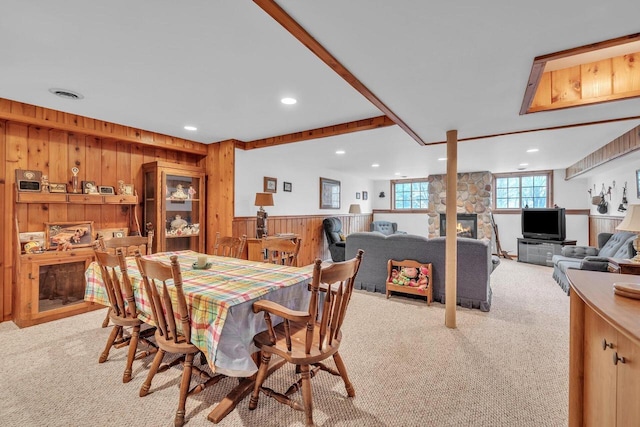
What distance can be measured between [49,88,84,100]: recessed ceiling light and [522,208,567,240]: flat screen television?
310 inches

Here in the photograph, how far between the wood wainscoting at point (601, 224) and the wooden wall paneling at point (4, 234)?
8316 mm

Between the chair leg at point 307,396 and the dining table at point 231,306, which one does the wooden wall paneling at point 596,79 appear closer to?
the dining table at point 231,306

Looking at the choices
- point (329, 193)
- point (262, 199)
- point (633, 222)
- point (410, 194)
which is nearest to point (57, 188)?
point (262, 199)

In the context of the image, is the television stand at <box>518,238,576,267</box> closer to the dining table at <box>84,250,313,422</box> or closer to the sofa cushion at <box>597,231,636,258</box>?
the sofa cushion at <box>597,231,636,258</box>

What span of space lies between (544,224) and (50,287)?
8.34 metres

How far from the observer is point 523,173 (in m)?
7.19

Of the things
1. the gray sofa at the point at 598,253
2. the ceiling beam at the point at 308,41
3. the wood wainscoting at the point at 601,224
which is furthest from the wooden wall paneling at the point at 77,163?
the wood wainscoting at the point at 601,224

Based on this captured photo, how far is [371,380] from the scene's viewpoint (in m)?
2.06

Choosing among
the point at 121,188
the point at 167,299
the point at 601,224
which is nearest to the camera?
the point at 167,299

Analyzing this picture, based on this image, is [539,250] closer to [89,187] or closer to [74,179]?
[89,187]

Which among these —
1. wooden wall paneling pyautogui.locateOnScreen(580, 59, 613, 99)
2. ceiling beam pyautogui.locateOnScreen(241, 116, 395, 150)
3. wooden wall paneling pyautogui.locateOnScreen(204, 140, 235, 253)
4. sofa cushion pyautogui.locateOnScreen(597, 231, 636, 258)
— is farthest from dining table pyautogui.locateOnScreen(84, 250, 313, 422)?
sofa cushion pyautogui.locateOnScreen(597, 231, 636, 258)

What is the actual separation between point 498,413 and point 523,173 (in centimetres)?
708

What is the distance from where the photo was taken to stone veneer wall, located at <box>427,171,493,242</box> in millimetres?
7051

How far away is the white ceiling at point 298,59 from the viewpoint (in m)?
1.36
